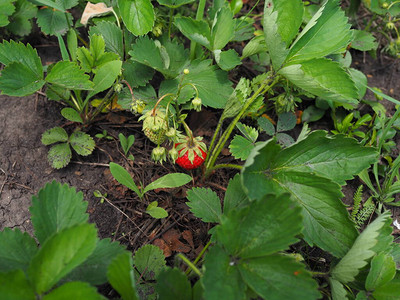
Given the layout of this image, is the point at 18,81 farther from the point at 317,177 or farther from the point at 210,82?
the point at 317,177

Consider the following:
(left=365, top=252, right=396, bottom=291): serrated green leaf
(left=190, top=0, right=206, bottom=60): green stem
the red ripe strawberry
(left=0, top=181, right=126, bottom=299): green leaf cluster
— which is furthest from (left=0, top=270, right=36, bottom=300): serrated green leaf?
(left=190, top=0, right=206, bottom=60): green stem

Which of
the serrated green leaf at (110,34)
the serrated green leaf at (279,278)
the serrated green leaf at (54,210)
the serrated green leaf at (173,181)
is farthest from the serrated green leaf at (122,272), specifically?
the serrated green leaf at (110,34)

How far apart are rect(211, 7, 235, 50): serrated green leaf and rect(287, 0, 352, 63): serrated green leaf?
373mm

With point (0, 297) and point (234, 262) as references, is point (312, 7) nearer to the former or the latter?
point (234, 262)

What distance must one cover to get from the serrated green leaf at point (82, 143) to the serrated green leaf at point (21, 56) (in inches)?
14.7

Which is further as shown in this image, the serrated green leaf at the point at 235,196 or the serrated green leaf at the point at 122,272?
the serrated green leaf at the point at 235,196

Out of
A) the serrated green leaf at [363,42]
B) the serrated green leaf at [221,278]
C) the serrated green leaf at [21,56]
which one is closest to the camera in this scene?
the serrated green leaf at [221,278]

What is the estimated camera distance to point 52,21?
2.11 metres

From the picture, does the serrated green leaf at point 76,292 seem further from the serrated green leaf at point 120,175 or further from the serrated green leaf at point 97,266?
the serrated green leaf at point 120,175

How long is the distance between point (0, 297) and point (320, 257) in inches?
53.7

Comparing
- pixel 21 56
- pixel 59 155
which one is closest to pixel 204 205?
pixel 59 155

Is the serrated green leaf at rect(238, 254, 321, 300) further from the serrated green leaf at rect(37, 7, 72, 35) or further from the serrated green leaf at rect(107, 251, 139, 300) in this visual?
the serrated green leaf at rect(37, 7, 72, 35)

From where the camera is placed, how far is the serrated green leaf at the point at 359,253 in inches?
Result: 48.5

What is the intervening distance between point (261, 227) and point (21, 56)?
4.47 feet
